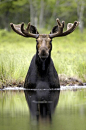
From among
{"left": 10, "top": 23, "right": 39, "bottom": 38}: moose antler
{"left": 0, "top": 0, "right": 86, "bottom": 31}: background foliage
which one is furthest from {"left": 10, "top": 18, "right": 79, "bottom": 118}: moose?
{"left": 0, "top": 0, "right": 86, "bottom": 31}: background foliage

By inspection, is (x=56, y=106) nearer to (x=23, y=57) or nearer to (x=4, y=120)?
(x=4, y=120)

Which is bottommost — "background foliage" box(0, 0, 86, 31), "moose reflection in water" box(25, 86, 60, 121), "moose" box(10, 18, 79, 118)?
"moose reflection in water" box(25, 86, 60, 121)

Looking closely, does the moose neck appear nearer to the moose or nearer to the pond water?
the moose

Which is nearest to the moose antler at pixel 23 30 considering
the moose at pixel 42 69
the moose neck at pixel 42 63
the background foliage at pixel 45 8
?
the moose at pixel 42 69

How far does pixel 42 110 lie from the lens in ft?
28.2

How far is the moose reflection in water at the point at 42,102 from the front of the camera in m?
8.11

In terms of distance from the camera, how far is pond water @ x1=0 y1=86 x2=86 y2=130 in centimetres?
680

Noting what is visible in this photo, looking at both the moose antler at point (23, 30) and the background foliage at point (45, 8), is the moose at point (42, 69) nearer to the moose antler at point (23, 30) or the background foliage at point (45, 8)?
the moose antler at point (23, 30)

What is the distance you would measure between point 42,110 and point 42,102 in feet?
4.23

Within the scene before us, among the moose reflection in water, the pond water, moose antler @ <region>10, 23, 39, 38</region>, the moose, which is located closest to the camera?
the pond water

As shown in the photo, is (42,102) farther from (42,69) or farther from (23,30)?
(23,30)

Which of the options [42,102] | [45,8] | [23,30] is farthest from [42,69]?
[45,8]

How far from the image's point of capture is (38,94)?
11.4 meters

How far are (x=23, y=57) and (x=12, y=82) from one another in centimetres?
217
